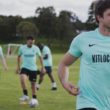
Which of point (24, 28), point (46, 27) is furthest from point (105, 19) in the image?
point (46, 27)

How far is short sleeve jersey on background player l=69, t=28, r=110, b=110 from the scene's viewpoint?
5.78 metres

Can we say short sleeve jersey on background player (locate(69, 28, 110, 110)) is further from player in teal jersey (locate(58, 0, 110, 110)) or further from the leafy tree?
the leafy tree

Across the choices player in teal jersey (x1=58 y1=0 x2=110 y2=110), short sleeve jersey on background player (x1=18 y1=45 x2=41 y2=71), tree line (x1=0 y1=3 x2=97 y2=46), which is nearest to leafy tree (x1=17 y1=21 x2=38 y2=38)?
tree line (x1=0 y1=3 x2=97 y2=46)

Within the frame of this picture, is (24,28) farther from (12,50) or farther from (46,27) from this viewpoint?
(12,50)

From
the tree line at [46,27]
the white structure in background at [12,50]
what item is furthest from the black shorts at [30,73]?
the tree line at [46,27]

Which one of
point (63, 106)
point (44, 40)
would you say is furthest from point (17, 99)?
point (44, 40)

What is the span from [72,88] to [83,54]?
1.27 feet

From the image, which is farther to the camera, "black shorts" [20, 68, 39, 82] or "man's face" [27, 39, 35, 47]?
"black shorts" [20, 68, 39, 82]

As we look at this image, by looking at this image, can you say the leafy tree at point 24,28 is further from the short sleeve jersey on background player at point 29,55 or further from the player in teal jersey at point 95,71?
the player in teal jersey at point 95,71

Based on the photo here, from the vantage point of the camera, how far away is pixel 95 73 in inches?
228

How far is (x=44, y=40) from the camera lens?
5315 inches

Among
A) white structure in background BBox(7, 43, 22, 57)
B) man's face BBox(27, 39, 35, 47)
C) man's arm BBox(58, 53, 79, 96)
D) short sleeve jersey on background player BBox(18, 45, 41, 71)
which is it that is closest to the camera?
man's arm BBox(58, 53, 79, 96)

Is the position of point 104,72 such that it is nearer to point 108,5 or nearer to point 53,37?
point 108,5

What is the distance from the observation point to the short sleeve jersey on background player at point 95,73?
5781 mm
